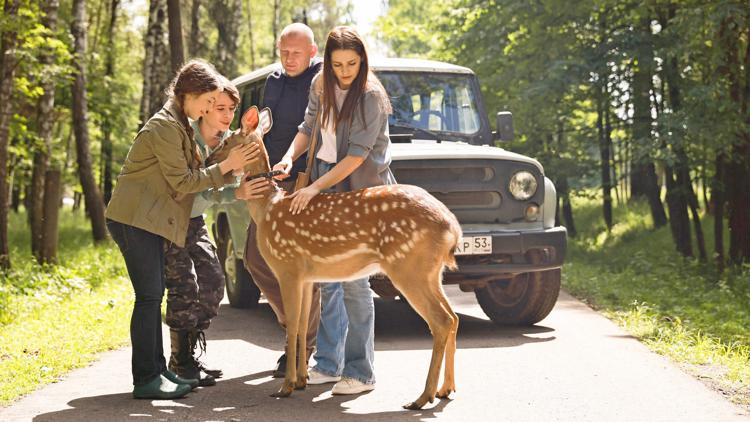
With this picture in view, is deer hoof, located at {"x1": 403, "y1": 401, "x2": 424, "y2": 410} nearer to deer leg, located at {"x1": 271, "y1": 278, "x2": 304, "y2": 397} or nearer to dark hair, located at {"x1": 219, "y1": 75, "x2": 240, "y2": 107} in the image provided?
deer leg, located at {"x1": 271, "y1": 278, "x2": 304, "y2": 397}

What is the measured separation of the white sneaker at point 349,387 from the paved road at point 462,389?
5 centimetres

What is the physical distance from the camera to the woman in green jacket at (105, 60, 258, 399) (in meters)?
6.10

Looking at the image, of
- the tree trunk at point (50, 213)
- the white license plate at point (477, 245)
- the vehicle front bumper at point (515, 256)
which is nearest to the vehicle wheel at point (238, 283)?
the vehicle front bumper at point (515, 256)

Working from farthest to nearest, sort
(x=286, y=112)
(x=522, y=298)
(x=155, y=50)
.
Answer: (x=155, y=50) → (x=522, y=298) → (x=286, y=112)

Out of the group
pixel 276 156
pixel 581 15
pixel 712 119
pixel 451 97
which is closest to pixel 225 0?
pixel 581 15

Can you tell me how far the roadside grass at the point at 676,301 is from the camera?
7.68m

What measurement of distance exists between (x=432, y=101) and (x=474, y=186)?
1.43 meters

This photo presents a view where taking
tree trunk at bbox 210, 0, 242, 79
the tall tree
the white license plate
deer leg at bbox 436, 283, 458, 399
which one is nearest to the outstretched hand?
deer leg at bbox 436, 283, 458, 399

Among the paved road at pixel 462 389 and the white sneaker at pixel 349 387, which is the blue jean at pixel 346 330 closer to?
the white sneaker at pixel 349 387

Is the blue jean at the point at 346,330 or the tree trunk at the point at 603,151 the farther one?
the tree trunk at the point at 603,151

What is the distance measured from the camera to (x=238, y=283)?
11.0 meters

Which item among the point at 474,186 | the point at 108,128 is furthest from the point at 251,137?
the point at 108,128

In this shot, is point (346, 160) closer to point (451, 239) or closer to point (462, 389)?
point (451, 239)

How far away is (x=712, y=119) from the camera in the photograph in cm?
1548
